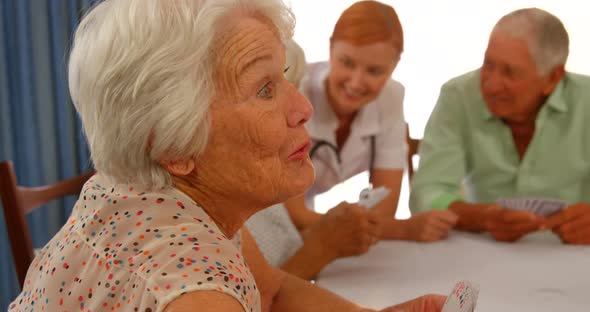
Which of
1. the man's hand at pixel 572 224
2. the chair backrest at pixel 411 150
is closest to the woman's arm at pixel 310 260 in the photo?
the man's hand at pixel 572 224

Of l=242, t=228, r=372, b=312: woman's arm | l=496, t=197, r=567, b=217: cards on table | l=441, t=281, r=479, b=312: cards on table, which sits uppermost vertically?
l=441, t=281, r=479, b=312: cards on table

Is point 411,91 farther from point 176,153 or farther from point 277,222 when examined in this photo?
point 176,153

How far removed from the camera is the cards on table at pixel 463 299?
34.1 inches

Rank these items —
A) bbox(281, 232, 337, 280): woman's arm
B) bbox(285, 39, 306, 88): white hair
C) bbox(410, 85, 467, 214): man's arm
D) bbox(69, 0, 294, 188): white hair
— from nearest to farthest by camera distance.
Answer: bbox(69, 0, 294, 188): white hair → bbox(281, 232, 337, 280): woman's arm → bbox(285, 39, 306, 88): white hair → bbox(410, 85, 467, 214): man's arm

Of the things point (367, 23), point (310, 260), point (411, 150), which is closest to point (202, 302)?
point (310, 260)

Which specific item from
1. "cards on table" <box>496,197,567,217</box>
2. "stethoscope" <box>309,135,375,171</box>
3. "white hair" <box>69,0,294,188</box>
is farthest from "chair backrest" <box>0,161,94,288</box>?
"cards on table" <box>496,197,567,217</box>

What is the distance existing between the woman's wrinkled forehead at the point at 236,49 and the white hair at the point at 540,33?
4.19 feet

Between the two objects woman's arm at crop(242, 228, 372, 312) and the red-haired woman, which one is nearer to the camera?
woman's arm at crop(242, 228, 372, 312)

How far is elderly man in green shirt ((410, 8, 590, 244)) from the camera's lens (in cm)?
196

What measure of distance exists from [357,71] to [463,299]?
4.23ft

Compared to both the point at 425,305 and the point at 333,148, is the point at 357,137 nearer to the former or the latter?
the point at 333,148

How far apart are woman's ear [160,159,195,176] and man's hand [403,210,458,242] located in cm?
97

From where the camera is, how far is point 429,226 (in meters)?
1.73

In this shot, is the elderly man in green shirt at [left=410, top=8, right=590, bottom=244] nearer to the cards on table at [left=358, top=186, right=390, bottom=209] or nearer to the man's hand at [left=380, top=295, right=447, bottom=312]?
the cards on table at [left=358, top=186, right=390, bottom=209]
